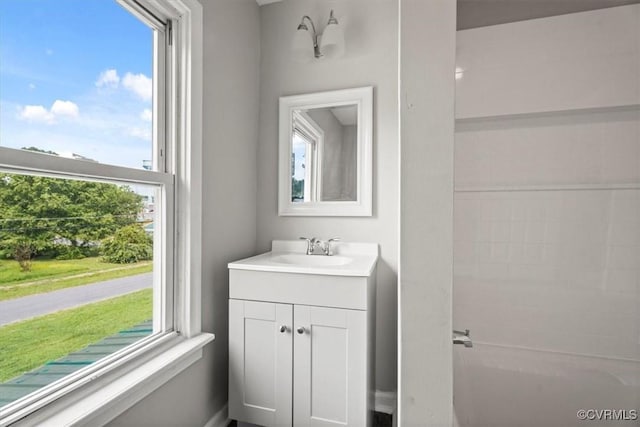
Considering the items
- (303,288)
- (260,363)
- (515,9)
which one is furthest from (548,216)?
(260,363)

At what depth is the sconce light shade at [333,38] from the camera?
5.59ft

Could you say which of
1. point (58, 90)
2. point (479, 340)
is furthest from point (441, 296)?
point (58, 90)

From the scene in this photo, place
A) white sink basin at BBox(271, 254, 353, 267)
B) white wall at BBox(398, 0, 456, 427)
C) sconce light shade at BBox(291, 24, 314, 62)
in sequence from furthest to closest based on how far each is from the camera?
sconce light shade at BBox(291, 24, 314, 62)
white sink basin at BBox(271, 254, 353, 267)
white wall at BBox(398, 0, 456, 427)

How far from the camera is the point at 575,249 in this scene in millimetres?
1149

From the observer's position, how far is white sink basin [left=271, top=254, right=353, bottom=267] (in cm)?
165

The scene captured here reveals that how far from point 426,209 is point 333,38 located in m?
1.48

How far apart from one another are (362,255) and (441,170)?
1.18 metres

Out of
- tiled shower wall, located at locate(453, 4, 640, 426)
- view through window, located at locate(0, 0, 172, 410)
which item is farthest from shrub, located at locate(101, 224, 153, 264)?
tiled shower wall, located at locate(453, 4, 640, 426)

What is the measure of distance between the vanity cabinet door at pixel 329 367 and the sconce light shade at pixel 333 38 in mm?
1442

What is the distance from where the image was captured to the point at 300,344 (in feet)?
4.44

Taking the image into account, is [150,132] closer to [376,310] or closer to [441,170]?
[441,170]

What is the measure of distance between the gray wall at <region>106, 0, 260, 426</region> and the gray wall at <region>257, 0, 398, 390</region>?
98 millimetres

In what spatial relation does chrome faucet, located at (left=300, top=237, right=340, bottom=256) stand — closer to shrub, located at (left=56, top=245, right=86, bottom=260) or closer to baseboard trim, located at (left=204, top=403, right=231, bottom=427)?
baseboard trim, located at (left=204, top=403, right=231, bottom=427)

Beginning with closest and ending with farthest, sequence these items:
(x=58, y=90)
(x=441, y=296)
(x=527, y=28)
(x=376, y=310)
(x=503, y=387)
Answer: (x=441, y=296)
(x=58, y=90)
(x=527, y=28)
(x=503, y=387)
(x=376, y=310)
